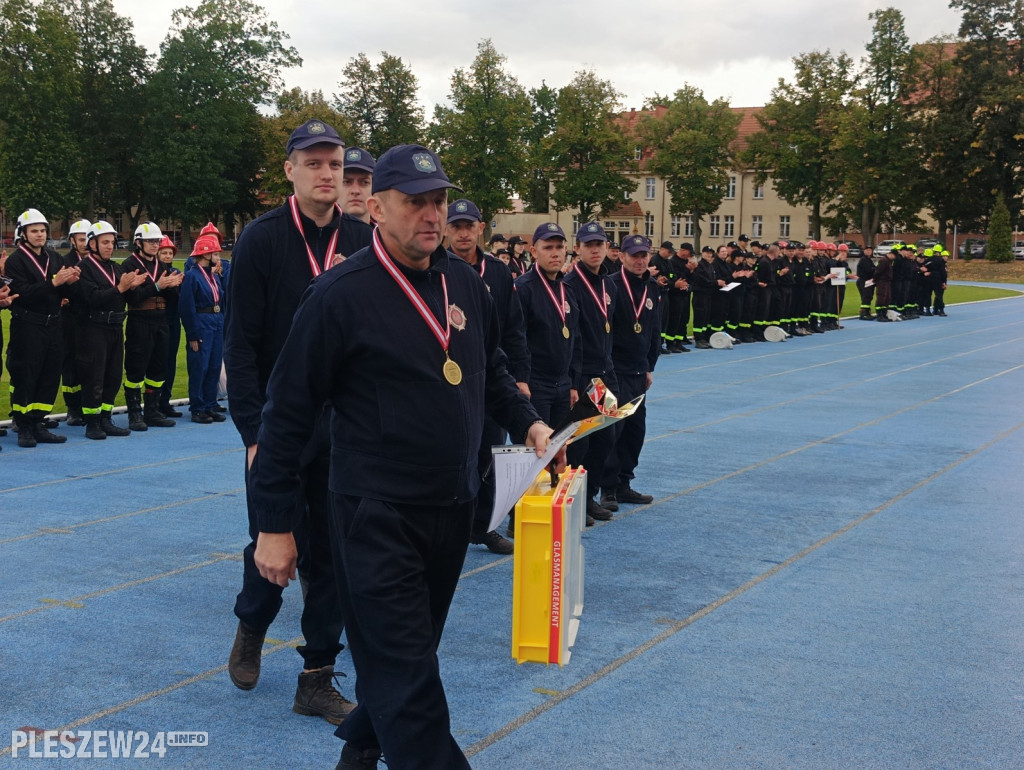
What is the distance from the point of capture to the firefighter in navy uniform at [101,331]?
1173cm

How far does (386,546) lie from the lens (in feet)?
11.0

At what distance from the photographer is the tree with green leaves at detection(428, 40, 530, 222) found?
6384 cm

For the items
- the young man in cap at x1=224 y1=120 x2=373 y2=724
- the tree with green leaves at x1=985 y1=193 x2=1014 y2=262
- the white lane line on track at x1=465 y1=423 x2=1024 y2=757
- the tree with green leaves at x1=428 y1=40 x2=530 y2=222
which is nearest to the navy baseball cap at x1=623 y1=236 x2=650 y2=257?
the white lane line on track at x1=465 y1=423 x2=1024 y2=757

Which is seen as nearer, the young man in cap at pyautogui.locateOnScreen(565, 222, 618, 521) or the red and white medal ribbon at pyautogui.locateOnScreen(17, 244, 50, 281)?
the young man in cap at pyautogui.locateOnScreen(565, 222, 618, 521)

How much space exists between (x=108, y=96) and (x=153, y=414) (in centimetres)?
7364

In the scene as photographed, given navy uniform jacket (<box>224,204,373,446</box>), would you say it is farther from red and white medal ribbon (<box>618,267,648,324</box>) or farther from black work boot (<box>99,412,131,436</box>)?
black work boot (<box>99,412,131,436</box>)

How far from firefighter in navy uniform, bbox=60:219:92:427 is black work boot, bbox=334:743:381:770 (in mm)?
9079

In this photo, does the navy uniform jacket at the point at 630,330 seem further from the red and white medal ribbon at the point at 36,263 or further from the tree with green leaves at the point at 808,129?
the tree with green leaves at the point at 808,129

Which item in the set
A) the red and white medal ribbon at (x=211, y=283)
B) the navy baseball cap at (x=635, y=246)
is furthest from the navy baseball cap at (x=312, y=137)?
the red and white medal ribbon at (x=211, y=283)

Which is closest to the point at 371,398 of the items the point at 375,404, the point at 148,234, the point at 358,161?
the point at 375,404

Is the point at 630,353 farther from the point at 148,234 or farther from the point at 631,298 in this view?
the point at 148,234

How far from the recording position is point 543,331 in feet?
25.6

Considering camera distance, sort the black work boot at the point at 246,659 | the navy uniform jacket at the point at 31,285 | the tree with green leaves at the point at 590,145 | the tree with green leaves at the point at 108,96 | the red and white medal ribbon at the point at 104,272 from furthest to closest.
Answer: the tree with green leaves at the point at 108,96
the tree with green leaves at the point at 590,145
the red and white medal ribbon at the point at 104,272
the navy uniform jacket at the point at 31,285
the black work boot at the point at 246,659

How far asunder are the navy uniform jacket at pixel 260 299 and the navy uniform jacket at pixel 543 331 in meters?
3.30
